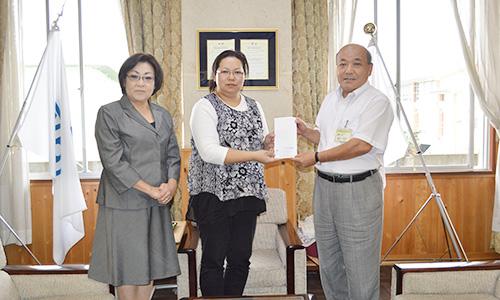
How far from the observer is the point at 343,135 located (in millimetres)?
2490

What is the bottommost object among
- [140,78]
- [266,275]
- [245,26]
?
[266,275]

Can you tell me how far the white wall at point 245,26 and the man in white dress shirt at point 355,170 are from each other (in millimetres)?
1314

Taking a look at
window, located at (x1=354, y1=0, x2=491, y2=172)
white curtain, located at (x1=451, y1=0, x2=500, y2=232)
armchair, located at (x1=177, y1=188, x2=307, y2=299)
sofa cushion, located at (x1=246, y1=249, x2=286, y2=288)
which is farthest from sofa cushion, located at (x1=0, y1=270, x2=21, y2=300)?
white curtain, located at (x1=451, y1=0, x2=500, y2=232)

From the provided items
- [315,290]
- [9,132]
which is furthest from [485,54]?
[9,132]

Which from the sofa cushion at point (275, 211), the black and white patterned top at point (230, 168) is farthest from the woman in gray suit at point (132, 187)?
the sofa cushion at point (275, 211)

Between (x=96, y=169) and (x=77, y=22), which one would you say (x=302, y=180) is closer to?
(x=96, y=169)

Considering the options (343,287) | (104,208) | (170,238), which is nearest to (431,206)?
(343,287)

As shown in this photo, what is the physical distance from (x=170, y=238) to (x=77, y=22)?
266 centimetres

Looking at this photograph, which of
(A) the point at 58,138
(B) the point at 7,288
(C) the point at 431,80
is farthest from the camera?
(C) the point at 431,80

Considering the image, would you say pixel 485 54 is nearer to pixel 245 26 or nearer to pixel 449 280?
pixel 245 26

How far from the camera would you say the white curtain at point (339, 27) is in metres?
4.13

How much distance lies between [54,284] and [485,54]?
12.3ft

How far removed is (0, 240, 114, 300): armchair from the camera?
2330 millimetres

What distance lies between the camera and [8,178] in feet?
13.1
